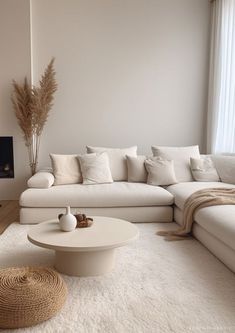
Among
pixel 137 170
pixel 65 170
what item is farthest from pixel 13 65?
pixel 137 170

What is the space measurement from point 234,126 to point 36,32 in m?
3.32

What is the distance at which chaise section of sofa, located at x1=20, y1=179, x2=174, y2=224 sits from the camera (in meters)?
3.82

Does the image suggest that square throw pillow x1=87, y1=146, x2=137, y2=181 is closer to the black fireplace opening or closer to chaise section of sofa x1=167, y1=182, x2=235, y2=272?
chaise section of sofa x1=167, y1=182, x2=235, y2=272

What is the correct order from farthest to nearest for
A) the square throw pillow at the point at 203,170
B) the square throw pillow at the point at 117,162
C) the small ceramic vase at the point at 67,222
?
the square throw pillow at the point at 117,162 → the square throw pillow at the point at 203,170 → the small ceramic vase at the point at 67,222

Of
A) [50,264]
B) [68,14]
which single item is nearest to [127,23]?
[68,14]

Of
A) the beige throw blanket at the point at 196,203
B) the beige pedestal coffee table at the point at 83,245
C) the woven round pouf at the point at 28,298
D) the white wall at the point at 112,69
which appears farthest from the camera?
the white wall at the point at 112,69

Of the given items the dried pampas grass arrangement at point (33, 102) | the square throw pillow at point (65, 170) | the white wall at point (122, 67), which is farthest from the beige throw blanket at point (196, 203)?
the dried pampas grass arrangement at point (33, 102)

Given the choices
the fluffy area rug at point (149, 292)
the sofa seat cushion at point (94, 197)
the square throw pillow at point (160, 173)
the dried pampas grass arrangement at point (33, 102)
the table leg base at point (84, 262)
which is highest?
the dried pampas grass arrangement at point (33, 102)

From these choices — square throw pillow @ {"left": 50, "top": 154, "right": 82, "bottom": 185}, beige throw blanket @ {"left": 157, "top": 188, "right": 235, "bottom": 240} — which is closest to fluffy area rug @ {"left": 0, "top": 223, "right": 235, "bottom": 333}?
beige throw blanket @ {"left": 157, "top": 188, "right": 235, "bottom": 240}

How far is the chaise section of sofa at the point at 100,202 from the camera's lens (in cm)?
382

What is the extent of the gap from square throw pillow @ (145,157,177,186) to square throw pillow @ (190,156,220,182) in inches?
13.3

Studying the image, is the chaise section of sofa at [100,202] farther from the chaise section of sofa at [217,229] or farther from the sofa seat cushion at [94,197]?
the chaise section of sofa at [217,229]

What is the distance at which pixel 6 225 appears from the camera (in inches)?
151

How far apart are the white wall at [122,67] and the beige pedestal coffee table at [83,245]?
269 centimetres
